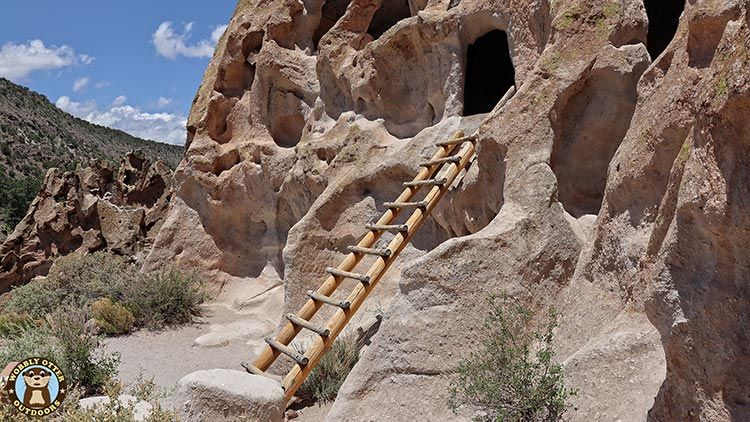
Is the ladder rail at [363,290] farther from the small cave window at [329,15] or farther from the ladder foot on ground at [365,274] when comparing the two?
the small cave window at [329,15]

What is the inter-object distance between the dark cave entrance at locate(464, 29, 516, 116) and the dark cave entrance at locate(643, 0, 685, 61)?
1.70m

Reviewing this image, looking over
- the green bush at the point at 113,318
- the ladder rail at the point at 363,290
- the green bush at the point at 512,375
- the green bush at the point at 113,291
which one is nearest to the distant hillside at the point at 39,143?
the green bush at the point at 113,291

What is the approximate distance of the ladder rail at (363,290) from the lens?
5250mm

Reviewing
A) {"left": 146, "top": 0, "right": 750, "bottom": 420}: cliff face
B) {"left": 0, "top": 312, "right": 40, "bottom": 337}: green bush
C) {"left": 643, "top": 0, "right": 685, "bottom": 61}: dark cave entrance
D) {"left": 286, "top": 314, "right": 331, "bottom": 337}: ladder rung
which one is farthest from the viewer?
{"left": 0, "top": 312, "right": 40, "bottom": 337}: green bush

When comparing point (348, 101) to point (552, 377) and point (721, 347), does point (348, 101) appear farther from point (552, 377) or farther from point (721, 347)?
point (721, 347)

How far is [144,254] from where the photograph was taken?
11445mm

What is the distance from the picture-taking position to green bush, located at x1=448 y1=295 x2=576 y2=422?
12.4ft

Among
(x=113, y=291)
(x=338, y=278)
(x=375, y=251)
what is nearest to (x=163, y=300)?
(x=113, y=291)

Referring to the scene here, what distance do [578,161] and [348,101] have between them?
3953mm

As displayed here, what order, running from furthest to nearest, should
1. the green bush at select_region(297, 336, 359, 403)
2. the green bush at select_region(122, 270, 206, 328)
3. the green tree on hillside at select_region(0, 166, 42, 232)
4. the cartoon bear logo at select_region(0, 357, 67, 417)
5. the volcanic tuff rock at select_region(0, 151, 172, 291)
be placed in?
1. the green tree on hillside at select_region(0, 166, 42, 232)
2. the volcanic tuff rock at select_region(0, 151, 172, 291)
3. the green bush at select_region(122, 270, 206, 328)
4. the green bush at select_region(297, 336, 359, 403)
5. the cartoon bear logo at select_region(0, 357, 67, 417)

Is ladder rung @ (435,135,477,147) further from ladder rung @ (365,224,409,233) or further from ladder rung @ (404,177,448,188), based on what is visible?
ladder rung @ (365,224,409,233)

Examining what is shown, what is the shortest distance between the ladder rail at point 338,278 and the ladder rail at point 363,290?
0.13 metres

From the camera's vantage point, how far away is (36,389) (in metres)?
3.42

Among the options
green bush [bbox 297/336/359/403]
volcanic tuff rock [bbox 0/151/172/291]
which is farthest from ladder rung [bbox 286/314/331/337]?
volcanic tuff rock [bbox 0/151/172/291]
